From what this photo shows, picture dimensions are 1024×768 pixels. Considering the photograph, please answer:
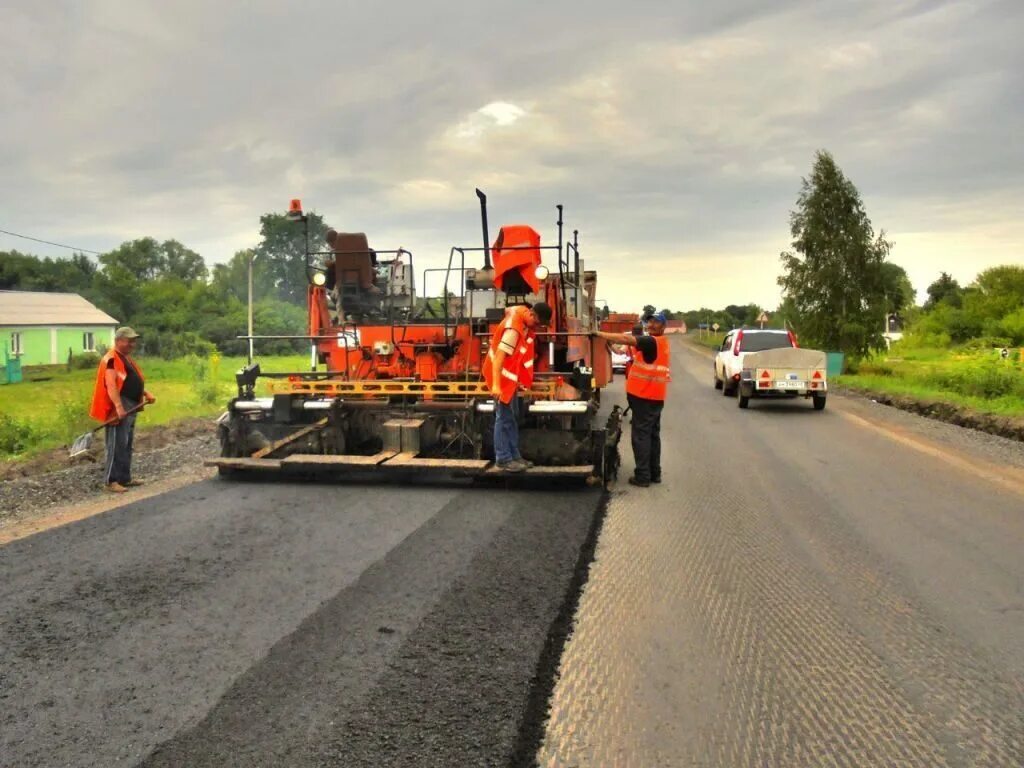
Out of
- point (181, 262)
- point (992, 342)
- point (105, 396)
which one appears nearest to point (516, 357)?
point (105, 396)

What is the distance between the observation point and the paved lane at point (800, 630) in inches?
131

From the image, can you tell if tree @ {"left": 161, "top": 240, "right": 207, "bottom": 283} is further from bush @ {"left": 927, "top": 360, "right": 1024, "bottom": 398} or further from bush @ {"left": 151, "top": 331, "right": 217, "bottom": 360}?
bush @ {"left": 927, "top": 360, "right": 1024, "bottom": 398}

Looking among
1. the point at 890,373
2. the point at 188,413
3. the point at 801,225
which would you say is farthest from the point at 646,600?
the point at 801,225

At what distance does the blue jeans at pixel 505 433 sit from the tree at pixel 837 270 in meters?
26.4

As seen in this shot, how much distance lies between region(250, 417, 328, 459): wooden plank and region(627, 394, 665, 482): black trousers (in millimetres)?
3275

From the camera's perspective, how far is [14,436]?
46.6 ft

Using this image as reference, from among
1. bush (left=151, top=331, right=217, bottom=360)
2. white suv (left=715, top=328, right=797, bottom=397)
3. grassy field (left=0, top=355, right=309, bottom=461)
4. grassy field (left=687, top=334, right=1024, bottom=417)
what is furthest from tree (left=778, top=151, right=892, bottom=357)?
bush (left=151, top=331, right=217, bottom=360)

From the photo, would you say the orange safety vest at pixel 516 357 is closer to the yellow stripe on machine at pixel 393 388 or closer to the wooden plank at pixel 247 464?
the yellow stripe on machine at pixel 393 388

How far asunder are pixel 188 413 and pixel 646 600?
1547 cm

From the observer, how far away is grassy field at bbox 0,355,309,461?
46.6 feet

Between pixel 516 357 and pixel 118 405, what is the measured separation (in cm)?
408

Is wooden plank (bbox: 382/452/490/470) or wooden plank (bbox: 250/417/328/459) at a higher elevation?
wooden plank (bbox: 250/417/328/459)

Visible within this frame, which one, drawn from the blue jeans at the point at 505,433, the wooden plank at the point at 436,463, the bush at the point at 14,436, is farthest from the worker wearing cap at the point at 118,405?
the bush at the point at 14,436

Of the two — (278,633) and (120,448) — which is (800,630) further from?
(120,448)
